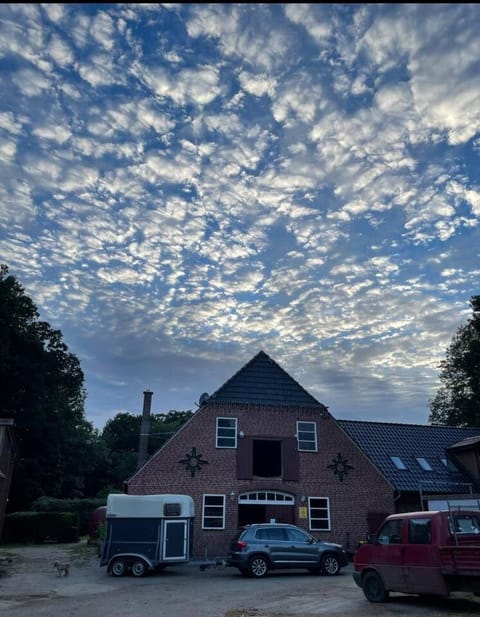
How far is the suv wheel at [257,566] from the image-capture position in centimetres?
1739

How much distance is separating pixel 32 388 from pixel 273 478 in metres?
23.1

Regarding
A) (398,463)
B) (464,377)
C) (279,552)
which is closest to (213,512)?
(279,552)

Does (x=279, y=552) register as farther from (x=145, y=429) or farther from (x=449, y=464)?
(x=145, y=429)

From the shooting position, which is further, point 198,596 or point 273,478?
point 273,478

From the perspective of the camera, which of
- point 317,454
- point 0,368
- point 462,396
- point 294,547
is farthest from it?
point 462,396

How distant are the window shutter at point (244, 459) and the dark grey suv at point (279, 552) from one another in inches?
246

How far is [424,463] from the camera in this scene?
27.1 meters

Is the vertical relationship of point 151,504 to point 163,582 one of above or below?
above

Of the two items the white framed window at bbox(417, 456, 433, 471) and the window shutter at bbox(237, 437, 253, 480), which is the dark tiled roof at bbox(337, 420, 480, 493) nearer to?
the white framed window at bbox(417, 456, 433, 471)

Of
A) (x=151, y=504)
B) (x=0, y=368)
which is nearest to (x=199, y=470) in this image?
(x=151, y=504)

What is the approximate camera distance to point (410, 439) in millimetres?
28766

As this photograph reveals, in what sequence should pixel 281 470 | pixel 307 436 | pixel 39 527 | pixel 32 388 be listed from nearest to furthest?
1. pixel 281 470
2. pixel 307 436
3. pixel 39 527
4. pixel 32 388

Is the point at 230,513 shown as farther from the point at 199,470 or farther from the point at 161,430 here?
the point at 161,430

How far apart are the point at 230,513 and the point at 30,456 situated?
77.1ft
